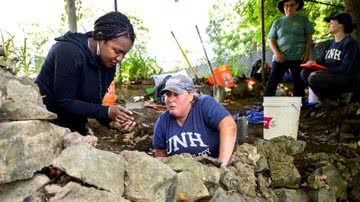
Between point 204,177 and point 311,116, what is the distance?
3660mm

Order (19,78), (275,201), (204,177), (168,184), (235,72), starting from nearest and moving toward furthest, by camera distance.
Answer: (19,78), (168,184), (204,177), (275,201), (235,72)

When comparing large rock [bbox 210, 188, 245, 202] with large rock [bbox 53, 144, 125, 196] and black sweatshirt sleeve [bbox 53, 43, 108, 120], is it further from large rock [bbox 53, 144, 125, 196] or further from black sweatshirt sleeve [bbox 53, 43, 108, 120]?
black sweatshirt sleeve [bbox 53, 43, 108, 120]

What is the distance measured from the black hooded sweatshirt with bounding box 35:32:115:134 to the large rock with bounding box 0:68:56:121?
1.58ft

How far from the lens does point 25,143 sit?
1705 millimetres

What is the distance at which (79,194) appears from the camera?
1765 mm

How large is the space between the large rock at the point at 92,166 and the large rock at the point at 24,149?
0.07m

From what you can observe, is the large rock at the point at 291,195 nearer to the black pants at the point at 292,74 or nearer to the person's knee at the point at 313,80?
the person's knee at the point at 313,80

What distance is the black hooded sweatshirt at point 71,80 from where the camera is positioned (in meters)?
2.38

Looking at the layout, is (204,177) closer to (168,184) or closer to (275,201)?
(168,184)

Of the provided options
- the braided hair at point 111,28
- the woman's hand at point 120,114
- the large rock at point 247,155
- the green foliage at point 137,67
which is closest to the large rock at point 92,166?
the woman's hand at point 120,114

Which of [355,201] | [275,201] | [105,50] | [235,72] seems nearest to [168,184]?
[105,50]

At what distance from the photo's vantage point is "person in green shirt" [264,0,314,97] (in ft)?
19.5

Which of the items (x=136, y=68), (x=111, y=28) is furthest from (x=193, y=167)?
(x=136, y=68)

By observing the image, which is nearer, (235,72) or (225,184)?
(225,184)
